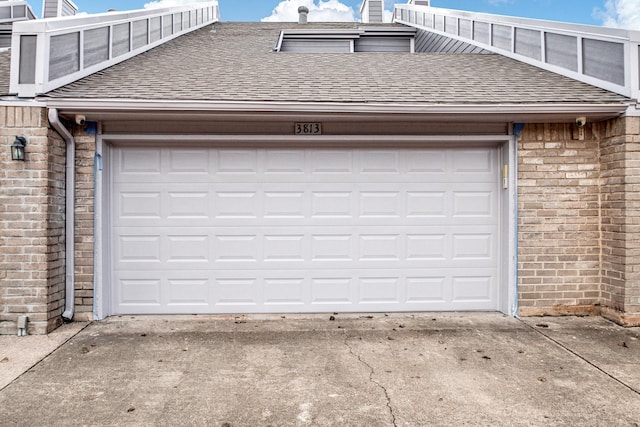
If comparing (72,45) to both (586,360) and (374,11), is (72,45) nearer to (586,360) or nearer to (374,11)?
(586,360)

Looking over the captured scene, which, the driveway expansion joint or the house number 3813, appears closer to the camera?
the driveway expansion joint

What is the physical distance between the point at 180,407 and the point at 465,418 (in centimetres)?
203

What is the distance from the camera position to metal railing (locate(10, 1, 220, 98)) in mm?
4645

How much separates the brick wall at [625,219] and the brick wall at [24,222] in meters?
6.43

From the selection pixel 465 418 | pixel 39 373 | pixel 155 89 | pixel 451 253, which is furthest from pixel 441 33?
pixel 39 373

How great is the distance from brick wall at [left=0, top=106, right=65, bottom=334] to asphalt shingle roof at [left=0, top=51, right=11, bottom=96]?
33 centimetres

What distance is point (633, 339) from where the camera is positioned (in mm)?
4590

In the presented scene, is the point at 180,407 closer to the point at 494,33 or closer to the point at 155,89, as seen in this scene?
the point at 155,89

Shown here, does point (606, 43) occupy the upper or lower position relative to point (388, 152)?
upper

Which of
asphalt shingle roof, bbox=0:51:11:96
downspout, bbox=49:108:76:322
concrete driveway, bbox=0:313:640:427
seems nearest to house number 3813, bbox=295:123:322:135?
concrete driveway, bbox=0:313:640:427

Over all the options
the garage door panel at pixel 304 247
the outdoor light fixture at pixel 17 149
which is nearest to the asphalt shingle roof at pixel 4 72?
the outdoor light fixture at pixel 17 149

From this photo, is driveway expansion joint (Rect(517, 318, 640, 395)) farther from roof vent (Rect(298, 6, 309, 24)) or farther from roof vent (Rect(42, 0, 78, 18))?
roof vent (Rect(42, 0, 78, 18))

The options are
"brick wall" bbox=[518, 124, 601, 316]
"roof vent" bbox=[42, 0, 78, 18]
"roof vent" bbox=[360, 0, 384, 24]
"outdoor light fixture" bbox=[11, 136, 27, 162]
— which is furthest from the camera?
"roof vent" bbox=[360, 0, 384, 24]

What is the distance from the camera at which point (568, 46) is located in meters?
5.74
